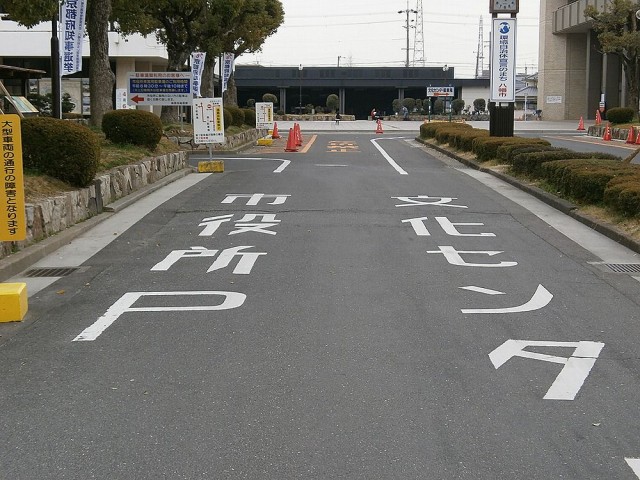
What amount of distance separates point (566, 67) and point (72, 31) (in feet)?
177

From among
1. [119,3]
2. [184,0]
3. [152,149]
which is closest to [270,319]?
[152,149]

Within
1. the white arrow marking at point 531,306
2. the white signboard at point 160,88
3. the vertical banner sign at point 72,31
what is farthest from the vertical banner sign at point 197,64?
the white arrow marking at point 531,306

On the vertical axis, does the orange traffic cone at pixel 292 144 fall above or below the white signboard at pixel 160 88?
below

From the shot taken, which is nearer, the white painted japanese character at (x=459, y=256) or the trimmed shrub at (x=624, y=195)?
the white painted japanese character at (x=459, y=256)

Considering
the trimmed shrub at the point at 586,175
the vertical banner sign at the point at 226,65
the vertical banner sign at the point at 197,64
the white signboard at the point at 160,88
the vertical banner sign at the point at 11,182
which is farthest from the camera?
the vertical banner sign at the point at 226,65

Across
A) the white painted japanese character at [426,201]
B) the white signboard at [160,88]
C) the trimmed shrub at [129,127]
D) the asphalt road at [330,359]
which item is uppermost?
the white signboard at [160,88]

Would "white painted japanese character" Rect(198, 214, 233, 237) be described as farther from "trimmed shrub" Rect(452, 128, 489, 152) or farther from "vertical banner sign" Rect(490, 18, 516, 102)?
"vertical banner sign" Rect(490, 18, 516, 102)

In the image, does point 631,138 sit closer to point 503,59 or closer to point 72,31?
point 503,59

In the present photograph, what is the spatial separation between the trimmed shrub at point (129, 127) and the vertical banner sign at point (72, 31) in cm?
236

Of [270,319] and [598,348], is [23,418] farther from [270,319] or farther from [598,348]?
[598,348]

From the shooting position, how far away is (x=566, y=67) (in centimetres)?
6712

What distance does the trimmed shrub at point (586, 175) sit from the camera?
44.9 ft

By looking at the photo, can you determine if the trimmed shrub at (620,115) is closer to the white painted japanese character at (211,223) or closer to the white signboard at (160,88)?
the white signboard at (160,88)

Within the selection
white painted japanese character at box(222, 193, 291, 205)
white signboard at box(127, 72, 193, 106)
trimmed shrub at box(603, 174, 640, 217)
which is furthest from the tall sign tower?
trimmed shrub at box(603, 174, 640, 217)
